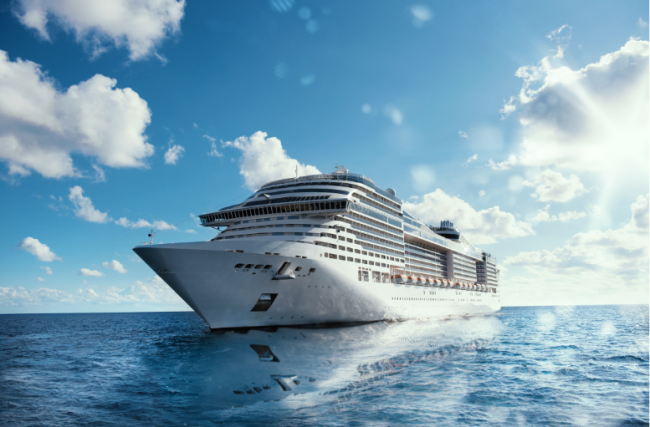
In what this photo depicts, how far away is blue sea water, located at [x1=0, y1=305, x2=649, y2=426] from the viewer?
37.2 feet

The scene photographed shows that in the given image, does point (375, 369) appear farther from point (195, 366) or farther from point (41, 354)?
point (41, 354)

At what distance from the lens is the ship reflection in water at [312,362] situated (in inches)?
532

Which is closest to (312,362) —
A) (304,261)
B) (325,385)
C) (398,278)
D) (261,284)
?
(325,385)

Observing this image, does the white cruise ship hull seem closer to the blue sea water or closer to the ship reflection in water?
the ship reflection in water

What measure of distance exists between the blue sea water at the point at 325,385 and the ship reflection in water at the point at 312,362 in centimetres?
8

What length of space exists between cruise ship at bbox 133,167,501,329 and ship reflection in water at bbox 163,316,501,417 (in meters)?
2.45

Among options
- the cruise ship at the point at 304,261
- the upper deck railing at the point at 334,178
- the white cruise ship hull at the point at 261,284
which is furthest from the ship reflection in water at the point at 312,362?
the upper deck railing at the point at 334,178

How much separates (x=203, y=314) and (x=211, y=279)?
353cm

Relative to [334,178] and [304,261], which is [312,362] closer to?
[304,261]

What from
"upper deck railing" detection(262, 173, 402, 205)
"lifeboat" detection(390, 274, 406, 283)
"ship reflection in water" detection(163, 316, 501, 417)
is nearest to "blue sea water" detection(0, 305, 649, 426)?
"ship reflection in water" detection(163, 316, 501, 417)

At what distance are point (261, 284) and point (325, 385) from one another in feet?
47.2

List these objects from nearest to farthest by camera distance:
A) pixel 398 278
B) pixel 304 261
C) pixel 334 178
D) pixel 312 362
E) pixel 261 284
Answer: pixel 312 362 < pixel 261 284 < pixel 304 261 < pixel 398 278 < pixel 334 178

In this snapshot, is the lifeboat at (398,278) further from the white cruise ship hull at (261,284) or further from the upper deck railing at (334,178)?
the upper deck railing at (334,178)

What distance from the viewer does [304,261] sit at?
29.4 metres
